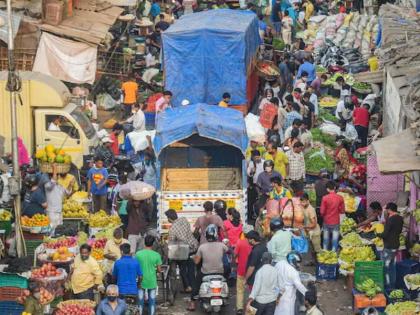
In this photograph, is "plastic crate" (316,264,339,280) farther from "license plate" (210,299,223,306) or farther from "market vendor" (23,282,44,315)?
"market vendor" (23,282,44,315)

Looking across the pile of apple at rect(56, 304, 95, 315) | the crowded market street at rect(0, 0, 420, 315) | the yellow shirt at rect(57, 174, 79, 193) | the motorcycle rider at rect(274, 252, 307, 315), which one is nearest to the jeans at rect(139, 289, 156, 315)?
the crowded market street at rect(0, 0, 420, 315)

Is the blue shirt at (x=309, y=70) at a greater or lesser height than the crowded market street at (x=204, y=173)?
greater

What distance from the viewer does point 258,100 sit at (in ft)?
110

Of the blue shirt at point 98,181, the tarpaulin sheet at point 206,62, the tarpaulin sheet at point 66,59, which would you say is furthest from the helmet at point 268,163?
the tarpaulin sheet at point 66,59

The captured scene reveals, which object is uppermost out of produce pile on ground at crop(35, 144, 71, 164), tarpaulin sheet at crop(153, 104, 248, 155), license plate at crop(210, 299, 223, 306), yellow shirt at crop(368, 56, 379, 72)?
yellow shirt at crop(368, 56, 379, 72)

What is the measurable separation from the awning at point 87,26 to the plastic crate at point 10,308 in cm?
1425

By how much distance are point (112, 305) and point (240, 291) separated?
2620 millimetres

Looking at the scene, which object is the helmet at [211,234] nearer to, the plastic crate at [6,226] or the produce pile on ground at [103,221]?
the produce pile on ground at [103,221]

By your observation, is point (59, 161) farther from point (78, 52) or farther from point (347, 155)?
point (78, 52)

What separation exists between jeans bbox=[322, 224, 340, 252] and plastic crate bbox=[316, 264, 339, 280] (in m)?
0.61

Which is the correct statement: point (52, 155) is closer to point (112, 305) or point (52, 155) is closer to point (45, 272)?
point (45, 272)

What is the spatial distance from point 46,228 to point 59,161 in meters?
2.67

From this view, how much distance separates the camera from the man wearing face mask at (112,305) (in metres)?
17.5

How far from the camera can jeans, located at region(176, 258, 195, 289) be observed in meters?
20.5
